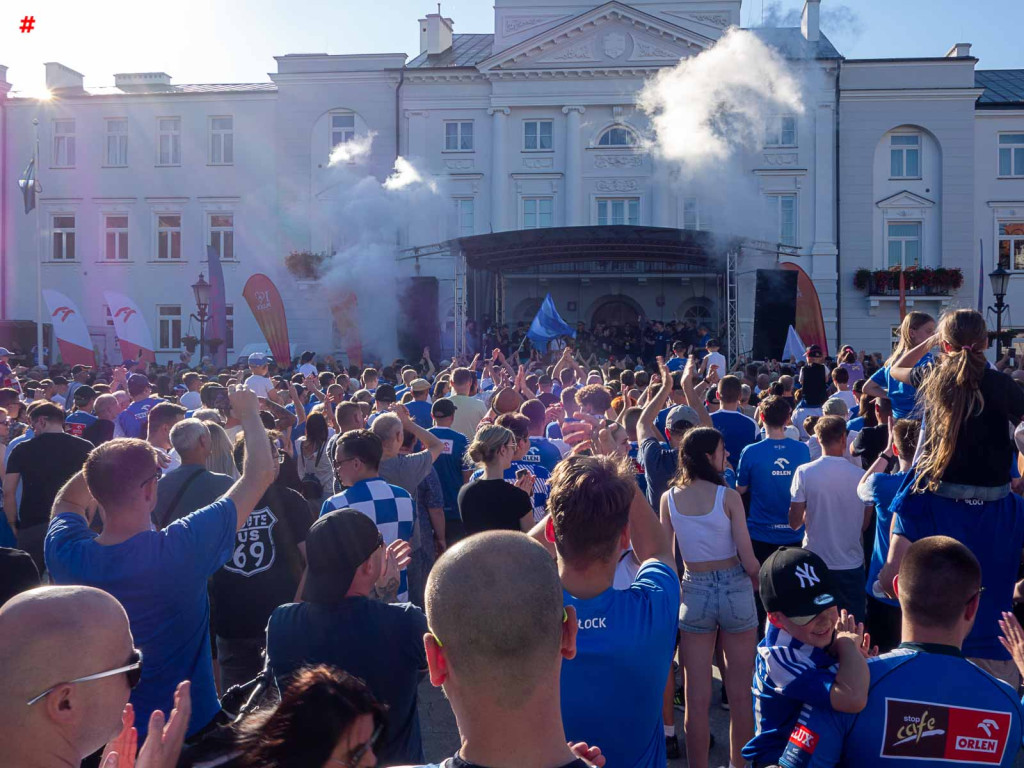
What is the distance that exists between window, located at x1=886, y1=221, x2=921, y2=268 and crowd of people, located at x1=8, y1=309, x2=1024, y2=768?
28396 millimetres

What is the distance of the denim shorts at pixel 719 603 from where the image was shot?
15.8 feet

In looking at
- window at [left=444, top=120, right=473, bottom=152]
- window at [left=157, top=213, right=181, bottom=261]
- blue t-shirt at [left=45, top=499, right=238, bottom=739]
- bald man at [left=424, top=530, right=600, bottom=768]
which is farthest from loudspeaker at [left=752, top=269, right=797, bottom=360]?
bald man at [left=424, top=530, right=600, bottom=768]

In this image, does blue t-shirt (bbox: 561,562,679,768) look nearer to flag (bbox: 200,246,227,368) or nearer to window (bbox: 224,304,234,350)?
flag (bbox: 200,246,227,368)

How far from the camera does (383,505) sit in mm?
4762

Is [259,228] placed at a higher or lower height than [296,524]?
higher

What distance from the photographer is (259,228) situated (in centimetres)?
3434

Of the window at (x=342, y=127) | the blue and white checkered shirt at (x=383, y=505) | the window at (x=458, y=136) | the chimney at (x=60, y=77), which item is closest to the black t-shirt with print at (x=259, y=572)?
the blue and white checkered shirt at (x=383, y=505)

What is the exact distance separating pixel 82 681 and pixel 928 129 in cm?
3507

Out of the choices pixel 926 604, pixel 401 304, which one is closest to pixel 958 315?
pixel 926 604

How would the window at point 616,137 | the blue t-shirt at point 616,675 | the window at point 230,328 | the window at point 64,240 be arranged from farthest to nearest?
the window at point 64,240 → the window at point 230,328 → the window at point 616,137 → the blue t-shirt at point 616,675

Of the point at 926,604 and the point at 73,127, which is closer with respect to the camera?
the point at 926,604

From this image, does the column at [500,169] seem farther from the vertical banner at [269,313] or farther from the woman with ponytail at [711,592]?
the woman with ponytail at [711,592]

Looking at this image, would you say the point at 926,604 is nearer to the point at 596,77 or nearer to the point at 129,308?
the point at 129,308

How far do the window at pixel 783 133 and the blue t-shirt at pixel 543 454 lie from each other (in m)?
27.6
